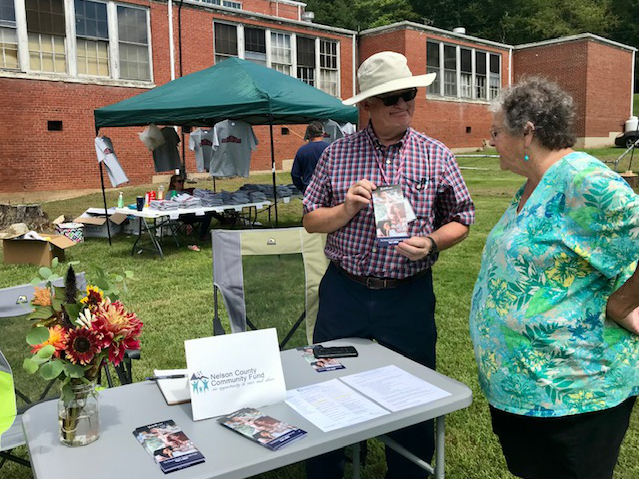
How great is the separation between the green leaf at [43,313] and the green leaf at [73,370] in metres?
0.15

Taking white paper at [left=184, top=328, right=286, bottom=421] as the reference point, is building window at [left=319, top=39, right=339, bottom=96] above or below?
above

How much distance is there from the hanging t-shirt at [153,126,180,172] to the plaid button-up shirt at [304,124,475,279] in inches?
334

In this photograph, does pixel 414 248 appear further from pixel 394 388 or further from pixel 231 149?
pixel 231 149

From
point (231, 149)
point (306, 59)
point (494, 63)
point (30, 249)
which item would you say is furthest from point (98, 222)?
point (494, 63)

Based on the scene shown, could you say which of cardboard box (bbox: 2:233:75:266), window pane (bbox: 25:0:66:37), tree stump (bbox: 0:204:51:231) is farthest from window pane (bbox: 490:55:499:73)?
cardboard box (bbox: 2:233:75:266)

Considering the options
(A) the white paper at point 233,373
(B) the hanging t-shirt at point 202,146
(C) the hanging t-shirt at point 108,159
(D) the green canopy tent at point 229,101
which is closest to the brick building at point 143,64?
(D) the green canopy tent at point 229,101

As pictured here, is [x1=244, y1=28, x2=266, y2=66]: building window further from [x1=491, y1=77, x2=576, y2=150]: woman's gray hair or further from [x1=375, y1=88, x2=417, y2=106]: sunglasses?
[x1=491, y1=77, x2=576, y2=150]: woman's gray hair

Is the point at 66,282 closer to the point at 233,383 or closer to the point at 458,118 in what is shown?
the point at 233,383

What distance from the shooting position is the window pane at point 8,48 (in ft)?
48.1

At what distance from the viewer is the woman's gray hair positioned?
5.46 feet

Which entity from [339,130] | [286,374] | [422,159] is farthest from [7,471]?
[339,130]

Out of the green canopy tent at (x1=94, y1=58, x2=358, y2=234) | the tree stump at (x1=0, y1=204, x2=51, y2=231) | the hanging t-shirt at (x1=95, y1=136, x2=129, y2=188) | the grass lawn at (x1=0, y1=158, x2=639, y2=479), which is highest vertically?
the green canopy tent at (x1=94, y1=58, x2=358, y2=234)

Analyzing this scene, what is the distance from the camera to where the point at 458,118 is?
1025 inches

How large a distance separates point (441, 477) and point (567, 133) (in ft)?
3.65
